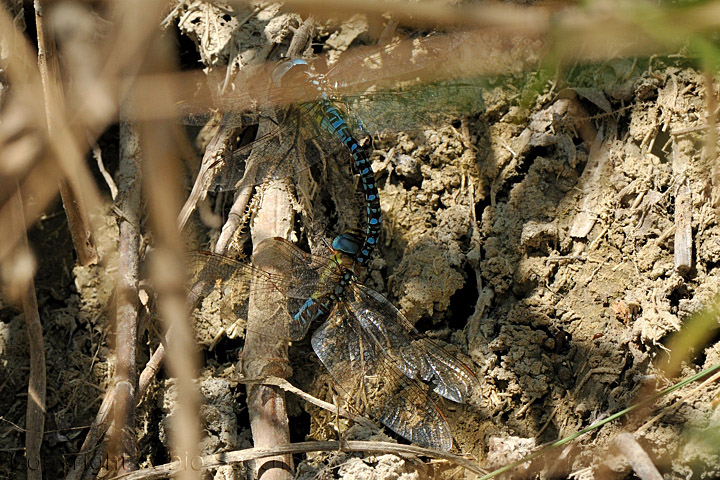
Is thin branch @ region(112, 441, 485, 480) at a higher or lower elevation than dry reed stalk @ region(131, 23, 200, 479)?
lower

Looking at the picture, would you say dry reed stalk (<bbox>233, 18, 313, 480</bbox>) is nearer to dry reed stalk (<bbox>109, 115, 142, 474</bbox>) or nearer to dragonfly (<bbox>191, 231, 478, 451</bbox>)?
dragonfly (<bbox>191, 231, 478, 451</bbox>)

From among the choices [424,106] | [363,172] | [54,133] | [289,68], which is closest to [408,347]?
[363,172]

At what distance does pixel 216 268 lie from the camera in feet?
8.01

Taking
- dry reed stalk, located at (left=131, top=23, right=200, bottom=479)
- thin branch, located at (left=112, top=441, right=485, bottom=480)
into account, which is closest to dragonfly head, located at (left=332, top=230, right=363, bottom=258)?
dry reed stalk, located at (left=131, top=23, right=200, bottom=479)

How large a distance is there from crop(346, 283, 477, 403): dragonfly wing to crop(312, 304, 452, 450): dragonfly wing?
0.03 meters

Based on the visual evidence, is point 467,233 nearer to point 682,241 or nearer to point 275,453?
point 682,241

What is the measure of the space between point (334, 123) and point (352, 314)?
817mm

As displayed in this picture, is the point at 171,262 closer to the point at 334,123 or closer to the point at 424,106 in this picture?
the point at 334,123

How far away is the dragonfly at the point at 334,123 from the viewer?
2572mm

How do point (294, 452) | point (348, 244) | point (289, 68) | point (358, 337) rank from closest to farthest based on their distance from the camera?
point (294, 452), point (358, 337), point (348, 244), point (289, 68)

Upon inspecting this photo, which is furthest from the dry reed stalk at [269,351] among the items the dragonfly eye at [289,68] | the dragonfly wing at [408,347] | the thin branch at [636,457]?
the thin branch at [636,457]

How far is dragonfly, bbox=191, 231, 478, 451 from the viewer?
212 centimetres

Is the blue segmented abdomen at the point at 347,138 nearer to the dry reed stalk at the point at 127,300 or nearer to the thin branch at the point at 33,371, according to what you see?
the dry reed stalk at the point at 127,300

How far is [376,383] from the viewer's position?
223cm
